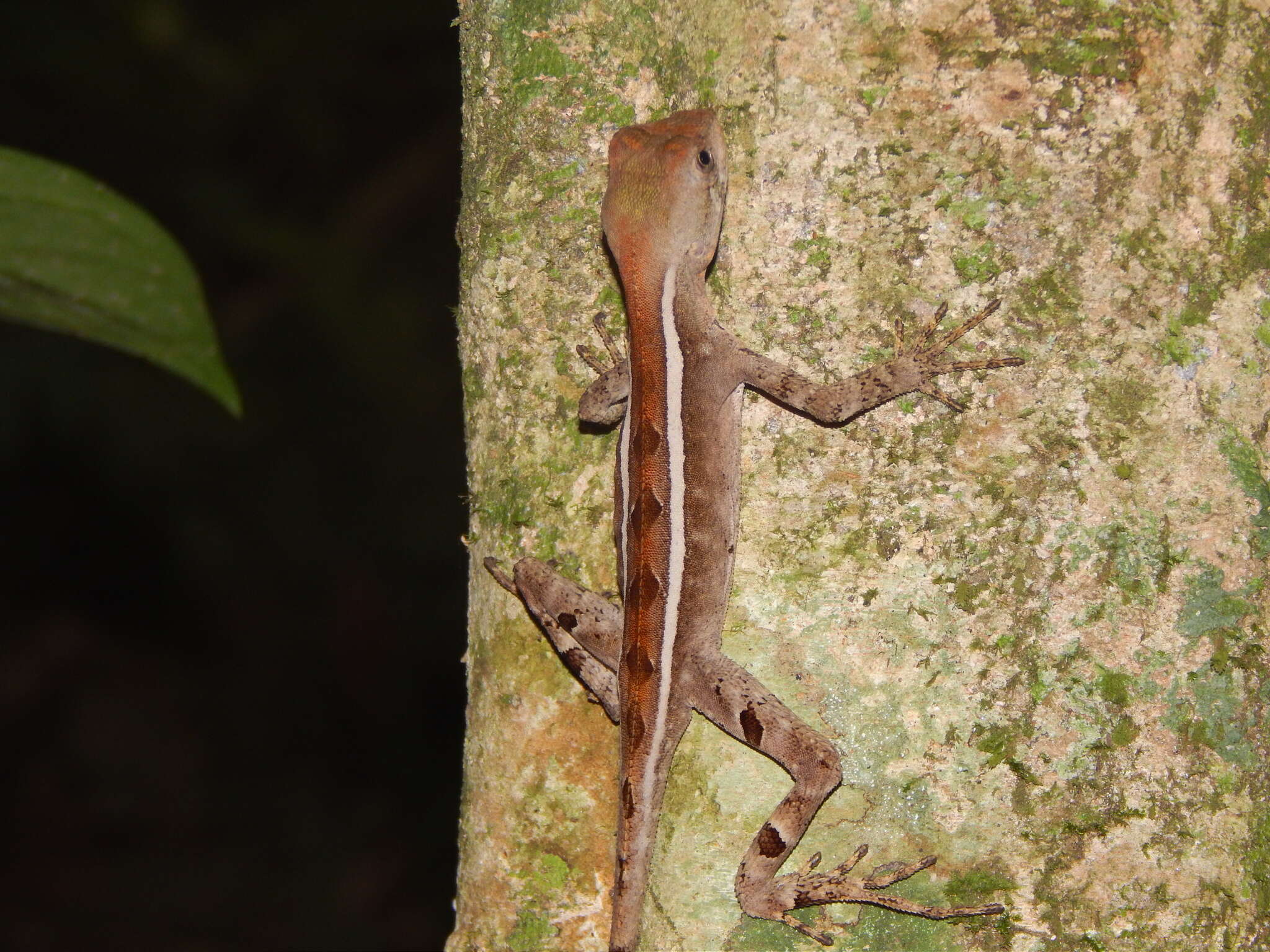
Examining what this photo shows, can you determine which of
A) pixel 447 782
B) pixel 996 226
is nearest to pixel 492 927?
pixel 996 226

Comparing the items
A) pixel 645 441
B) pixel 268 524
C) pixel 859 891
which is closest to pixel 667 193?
pixel 645 441

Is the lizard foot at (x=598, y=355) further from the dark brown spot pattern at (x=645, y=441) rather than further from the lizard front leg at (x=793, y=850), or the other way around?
the lizard front leg at (x=793, y=850)

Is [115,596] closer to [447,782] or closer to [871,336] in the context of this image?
[447,782]

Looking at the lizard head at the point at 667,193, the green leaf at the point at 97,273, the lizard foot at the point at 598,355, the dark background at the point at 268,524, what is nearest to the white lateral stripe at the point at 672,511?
the lizard head at the point at 667,193

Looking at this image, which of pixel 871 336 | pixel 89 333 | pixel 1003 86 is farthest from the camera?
pixel 871 336

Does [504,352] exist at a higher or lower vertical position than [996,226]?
lower

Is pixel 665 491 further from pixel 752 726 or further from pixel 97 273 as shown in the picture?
pixel 97 273
